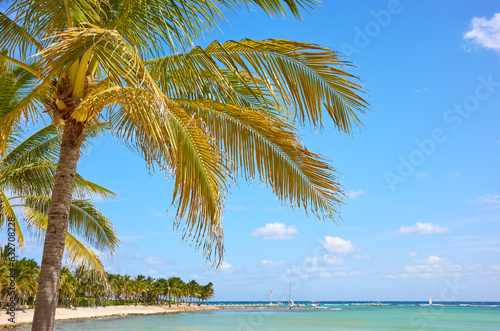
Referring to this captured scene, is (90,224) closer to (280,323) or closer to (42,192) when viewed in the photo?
(42,192)

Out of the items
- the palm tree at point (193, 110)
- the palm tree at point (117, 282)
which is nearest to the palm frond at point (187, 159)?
the palm tree at point (193, 110)

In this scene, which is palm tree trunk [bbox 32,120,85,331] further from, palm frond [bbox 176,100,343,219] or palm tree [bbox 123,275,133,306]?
palm tree [bbox 123,275,133,306]

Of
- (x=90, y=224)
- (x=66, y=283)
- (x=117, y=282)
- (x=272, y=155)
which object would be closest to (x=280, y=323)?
(x=66, y=283)

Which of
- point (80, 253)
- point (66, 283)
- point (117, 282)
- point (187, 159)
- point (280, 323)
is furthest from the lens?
point (117, 282)

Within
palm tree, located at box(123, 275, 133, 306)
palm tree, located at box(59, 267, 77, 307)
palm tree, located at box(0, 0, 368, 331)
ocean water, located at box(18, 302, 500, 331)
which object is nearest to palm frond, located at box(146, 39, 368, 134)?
palm tree, located at box(0, 0, 368, 331)

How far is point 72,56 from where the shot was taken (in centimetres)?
382

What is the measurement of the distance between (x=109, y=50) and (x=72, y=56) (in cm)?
50

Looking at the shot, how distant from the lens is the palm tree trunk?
14.5ft

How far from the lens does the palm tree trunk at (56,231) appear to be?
4434 mm

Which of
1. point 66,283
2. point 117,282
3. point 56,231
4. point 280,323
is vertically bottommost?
point 280,323

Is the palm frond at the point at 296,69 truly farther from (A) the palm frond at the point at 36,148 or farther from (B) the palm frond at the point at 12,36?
(A) the palm frond at the point at 36,148

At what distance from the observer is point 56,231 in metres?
4.67

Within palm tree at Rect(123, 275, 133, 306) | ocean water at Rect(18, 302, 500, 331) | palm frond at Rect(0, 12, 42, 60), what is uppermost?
palm frond at Rect(0, 12, 42, 60)

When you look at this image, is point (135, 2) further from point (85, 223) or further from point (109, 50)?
point (85, 223)
